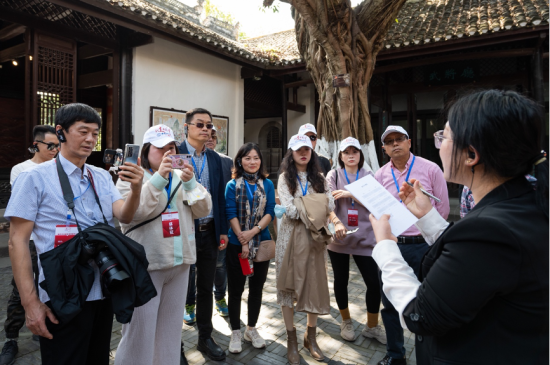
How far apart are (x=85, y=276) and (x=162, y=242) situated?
1.89 feet

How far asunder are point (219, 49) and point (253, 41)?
678 cm

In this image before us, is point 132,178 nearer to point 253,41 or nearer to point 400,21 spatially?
point 400,21

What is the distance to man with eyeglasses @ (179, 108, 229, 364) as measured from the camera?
9.71ft

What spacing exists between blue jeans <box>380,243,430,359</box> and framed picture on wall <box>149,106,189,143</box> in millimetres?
6404

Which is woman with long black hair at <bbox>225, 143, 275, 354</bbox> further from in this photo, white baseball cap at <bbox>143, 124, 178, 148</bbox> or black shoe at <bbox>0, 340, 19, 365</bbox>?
black shoe at <bbox>0, 340, 19, 365</bbox>

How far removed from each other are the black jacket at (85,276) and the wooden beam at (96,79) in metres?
7.19

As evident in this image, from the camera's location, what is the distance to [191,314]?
12.1 ft

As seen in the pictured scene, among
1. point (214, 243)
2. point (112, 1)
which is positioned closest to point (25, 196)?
point (214, 243)

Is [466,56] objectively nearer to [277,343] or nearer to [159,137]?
[277,343]

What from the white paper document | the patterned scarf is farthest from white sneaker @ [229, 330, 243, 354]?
the white paper document

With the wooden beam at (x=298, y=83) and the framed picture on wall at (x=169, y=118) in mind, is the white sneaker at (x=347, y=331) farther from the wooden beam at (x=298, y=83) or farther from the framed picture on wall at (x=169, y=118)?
the wooden beam at (x=298, y=83)

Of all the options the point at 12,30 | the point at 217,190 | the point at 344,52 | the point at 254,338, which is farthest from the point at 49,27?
the point at 254,338

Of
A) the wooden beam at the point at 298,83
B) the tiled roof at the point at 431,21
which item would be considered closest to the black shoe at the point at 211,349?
the tiled roof at the point at 431,21

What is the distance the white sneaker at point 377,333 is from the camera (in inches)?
127
